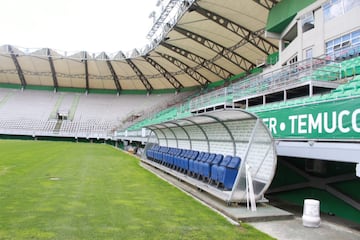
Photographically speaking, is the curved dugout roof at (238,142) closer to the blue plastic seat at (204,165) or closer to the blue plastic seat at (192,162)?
the blue plastic seat at (204,165)

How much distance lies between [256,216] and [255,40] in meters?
25.0

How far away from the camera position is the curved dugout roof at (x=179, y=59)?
25500 millimetres

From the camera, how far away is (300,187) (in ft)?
30.1

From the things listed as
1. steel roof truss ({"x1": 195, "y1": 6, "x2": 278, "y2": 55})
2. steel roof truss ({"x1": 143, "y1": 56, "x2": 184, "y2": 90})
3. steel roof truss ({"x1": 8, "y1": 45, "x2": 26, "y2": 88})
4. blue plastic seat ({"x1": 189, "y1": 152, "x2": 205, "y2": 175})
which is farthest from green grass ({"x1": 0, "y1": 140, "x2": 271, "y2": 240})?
steel roof truss ({"x1": 8, "y1": 45, "x2": 26, "y2": 88})

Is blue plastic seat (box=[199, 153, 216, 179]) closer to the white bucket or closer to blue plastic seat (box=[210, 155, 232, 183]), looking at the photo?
blue plastic seat (box=[210, 155, 232, 183])

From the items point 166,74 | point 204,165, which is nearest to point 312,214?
point 204,165

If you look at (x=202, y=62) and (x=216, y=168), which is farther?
(x=202, y=62)

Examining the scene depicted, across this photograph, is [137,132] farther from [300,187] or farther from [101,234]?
[101,234]

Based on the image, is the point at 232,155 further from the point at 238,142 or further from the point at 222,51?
the point at 222,51

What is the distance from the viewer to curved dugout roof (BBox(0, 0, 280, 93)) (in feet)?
83.7

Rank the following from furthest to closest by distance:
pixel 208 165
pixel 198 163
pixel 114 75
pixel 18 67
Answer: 1. pixel 114 75
2. pixel 18 67
3. pixel 198 163
4. pixel 208 165

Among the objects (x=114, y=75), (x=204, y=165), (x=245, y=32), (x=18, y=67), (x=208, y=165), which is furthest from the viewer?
(x=114, y=75)

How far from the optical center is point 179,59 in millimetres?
40469

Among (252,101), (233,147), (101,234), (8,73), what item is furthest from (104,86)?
(101,234)
